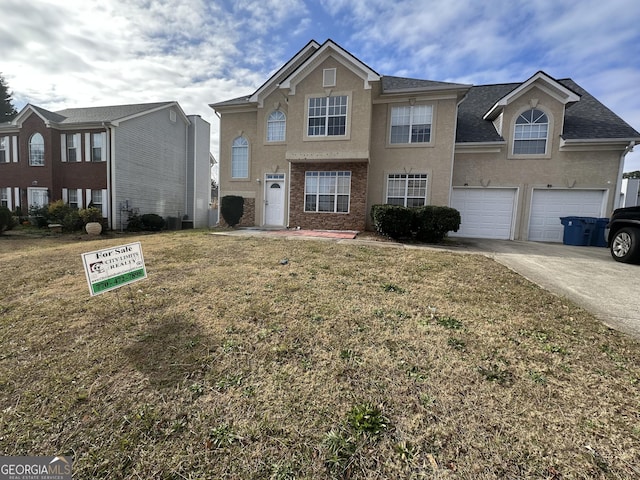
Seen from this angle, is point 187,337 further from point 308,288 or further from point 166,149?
point 166,149

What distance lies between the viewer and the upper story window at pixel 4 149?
738 inches

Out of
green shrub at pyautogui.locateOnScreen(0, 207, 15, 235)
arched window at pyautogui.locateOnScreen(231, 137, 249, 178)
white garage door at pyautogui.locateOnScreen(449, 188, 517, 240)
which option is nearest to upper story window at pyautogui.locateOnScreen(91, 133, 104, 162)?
green shrub at pyautogui.locateOnScreen(0, 207, 15, 235)

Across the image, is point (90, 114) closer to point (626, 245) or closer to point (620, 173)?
point (626, 245)

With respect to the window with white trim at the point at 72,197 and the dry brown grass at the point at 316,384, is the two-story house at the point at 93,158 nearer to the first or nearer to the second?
the window with white trim at the point at 72,197

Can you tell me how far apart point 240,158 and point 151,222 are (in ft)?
23.5

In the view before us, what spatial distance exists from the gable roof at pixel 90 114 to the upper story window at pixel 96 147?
0.76 metres

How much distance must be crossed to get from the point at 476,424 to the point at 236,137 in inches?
602

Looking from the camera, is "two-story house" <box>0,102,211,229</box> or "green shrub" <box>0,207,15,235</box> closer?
"green shrub" <box>0,207,15,235</box>

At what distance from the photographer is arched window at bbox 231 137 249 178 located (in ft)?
48.7

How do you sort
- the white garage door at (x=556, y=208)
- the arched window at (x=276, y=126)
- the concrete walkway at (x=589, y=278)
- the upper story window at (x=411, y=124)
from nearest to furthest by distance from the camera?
the concrete walkway at (x=589, y=278) → the white garage door at (x=556, y=208) → the upper story window at (x=411, y=124) → the arched window at (x=276, y=126)

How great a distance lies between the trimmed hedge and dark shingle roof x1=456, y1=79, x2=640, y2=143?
524 centimetres

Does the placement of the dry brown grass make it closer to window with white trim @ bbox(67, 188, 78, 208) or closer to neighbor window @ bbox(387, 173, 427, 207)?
neighbor window @ bbox(387, 173, 427, 207)

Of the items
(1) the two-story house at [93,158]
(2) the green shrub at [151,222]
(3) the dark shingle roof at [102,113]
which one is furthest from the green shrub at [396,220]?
(3) the dark shingle roof at [102,113]

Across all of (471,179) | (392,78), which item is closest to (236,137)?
(392,78)
